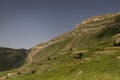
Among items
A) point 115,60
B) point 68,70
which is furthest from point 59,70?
point 115,60

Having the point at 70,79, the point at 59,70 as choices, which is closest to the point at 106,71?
the point at 70,79

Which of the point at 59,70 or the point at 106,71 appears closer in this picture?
the point at 106,71

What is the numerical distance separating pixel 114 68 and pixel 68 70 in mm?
38539

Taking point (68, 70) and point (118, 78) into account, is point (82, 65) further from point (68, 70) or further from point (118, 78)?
point (118, 78)

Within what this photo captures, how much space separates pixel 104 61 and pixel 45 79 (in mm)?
40304

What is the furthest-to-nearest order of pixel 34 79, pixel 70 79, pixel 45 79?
pixel 34 79 → pixel 45 79 → pixel 70 79

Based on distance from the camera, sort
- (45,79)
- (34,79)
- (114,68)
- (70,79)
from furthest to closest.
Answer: (34,79)
(45,79)
(114,68)
(70,79)

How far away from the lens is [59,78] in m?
166

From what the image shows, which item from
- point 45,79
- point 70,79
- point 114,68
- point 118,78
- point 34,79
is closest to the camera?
point 118,78

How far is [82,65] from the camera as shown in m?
191

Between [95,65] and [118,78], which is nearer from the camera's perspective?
[118,78]

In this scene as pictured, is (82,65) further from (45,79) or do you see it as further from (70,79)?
(70,79)

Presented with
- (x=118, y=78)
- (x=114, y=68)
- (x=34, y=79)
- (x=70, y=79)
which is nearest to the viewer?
(x=118, y=78)

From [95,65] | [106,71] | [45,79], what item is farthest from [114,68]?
[45,79]
